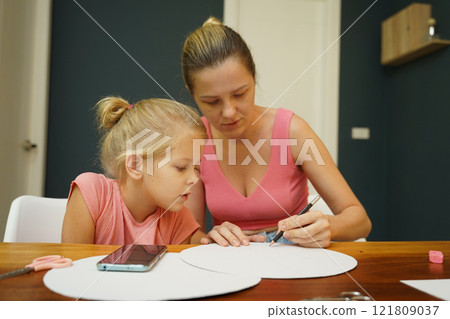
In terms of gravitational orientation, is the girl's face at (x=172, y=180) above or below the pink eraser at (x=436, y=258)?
above

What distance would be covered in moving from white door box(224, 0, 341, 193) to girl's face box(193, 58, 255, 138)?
154 cm

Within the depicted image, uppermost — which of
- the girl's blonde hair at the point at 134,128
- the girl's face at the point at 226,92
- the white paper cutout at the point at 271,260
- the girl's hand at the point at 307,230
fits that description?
the girl's face at the point at 226,92

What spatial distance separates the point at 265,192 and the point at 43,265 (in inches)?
26.7

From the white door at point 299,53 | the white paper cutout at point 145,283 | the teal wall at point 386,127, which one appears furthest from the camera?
the white door at point 299,53

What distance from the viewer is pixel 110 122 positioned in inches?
38.8

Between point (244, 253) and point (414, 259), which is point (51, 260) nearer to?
point (244, 253)

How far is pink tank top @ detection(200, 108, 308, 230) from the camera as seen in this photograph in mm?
1068

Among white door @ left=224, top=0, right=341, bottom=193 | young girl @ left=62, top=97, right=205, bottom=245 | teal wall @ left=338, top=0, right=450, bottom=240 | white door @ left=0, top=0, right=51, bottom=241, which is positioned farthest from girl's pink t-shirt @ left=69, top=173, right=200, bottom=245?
teal wall @ left=338, top=0, right=450, bottom=240

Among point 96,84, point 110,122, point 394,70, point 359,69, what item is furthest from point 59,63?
point 394,70

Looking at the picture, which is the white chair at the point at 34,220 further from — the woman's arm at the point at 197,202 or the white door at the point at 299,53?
the white door at the point at 299,53

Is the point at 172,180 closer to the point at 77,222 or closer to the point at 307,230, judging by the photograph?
the point at 77,222

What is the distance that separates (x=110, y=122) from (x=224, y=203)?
15.2 inches

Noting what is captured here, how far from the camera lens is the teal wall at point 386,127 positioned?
2.28 metres

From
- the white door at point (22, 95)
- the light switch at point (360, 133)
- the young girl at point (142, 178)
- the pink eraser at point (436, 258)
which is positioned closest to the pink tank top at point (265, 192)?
the young girl at point (142, 178)
